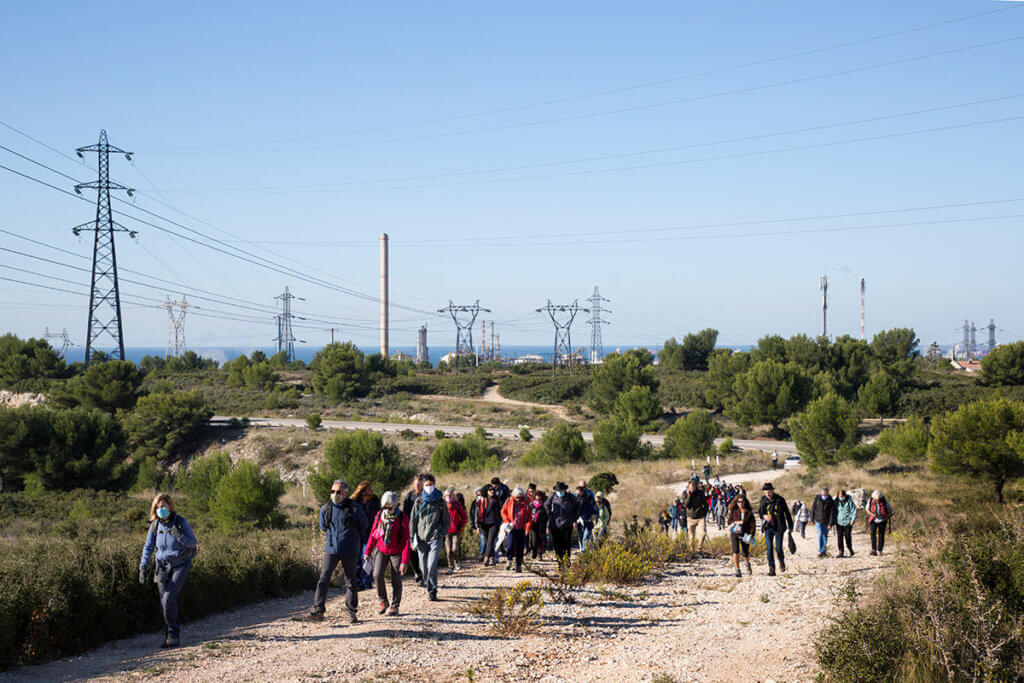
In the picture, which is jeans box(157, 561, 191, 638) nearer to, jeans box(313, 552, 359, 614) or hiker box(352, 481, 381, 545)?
jeans box(313, 552, 359, 614)

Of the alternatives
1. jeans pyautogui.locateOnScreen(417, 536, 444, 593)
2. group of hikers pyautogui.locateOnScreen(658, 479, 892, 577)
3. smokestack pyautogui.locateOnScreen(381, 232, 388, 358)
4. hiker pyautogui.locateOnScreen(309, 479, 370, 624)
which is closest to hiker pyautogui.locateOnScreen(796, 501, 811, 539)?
group of hikers pyautogui.locateOnScreen(658, 479, 892, 577)

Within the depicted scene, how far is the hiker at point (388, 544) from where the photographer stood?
8.62 metres

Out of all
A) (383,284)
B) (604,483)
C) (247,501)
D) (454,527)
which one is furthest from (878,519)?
(383,284)

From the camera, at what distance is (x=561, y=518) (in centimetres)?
1253

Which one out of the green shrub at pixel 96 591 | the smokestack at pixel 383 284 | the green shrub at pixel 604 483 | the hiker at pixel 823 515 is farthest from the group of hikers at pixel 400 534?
the smokestack at pixel 383 284

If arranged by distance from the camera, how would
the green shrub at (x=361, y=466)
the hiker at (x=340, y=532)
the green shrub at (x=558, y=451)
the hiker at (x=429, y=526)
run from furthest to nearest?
the green shrub at (x=558, y=451) → the green shrub at (x=361, y=466) → the hiker at (x=429, y=526) → the hiker at (x=340, y=532)

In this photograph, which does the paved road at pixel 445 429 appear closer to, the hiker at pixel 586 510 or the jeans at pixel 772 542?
the jeans at pixel 772 542

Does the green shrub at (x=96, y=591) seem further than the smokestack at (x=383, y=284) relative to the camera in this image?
No

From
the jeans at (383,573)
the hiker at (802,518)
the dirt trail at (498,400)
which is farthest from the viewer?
the dirt trail at (498,400)

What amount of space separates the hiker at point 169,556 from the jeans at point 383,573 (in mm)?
2013

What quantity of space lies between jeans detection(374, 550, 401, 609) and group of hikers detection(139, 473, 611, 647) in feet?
0.04

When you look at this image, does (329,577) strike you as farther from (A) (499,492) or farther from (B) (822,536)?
(B) (822,536)

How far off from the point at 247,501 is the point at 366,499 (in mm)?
20437

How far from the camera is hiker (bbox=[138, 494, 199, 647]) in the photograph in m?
7.57
